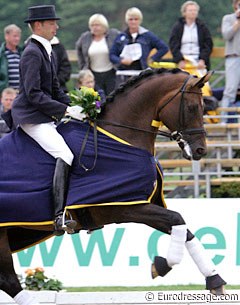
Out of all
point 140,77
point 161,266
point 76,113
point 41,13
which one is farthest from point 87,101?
point 161,266

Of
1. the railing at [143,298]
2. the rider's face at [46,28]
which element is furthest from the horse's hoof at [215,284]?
the rider's face at [46,28]

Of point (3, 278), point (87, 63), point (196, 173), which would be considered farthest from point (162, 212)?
point (87, 63)

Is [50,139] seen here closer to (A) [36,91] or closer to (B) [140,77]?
(A) [36,91]

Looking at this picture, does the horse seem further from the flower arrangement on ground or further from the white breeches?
the flower arrangement on ground

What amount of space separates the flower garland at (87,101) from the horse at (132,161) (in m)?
0.09

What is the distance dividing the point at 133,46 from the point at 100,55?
51 centimetres

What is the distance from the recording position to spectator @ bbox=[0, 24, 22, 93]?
589 inches

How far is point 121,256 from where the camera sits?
12.7 meters

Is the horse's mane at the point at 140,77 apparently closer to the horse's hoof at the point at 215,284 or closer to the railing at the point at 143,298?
the horse's hoof at the point at 215,284

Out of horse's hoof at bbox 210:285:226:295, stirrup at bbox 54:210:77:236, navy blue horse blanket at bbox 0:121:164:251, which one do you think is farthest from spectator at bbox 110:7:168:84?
horse's hoof at bbox 210:285:226:295

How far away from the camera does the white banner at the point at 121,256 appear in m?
12.6

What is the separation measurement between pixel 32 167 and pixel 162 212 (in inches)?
47.2

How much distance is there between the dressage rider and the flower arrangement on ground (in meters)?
2.35

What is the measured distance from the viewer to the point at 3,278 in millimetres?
9648
